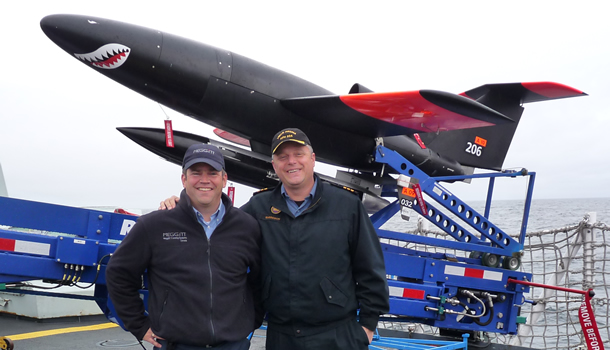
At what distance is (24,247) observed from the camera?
3.19 meters

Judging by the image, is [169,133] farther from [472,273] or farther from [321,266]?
[472,273]

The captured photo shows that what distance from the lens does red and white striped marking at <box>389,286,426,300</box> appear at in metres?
5.00

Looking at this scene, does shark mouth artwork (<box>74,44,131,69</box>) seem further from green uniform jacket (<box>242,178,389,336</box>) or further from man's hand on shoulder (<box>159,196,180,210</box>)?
green uniform jacket (<box>242,178,389,336</box>)

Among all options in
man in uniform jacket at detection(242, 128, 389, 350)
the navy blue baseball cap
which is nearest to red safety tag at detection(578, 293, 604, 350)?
man in uniform jacket at detection(242, 128, 389, 350)

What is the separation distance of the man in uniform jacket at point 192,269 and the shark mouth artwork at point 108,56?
253 cm

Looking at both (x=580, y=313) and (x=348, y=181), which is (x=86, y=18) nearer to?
(x=348, y=181)

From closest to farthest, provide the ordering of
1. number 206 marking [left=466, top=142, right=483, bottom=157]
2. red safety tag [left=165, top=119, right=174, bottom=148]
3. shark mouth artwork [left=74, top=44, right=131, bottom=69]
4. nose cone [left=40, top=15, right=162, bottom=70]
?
nose cone [left=40, top=15, right=162, bottom=70], shark mouth artwork [left=74, top=44, right=131, bottom=69], red safety tag [left=165, top=119, right=174, bottom=148], number 206 marking [left=466, top=142, right=483, bottom=157]

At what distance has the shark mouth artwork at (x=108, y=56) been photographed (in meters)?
4.50

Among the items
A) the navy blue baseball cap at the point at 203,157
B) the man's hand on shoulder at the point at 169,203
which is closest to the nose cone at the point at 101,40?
the man's hand on shoulder at the point at 169,203

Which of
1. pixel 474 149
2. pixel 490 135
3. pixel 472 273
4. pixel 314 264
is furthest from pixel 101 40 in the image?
pixel 490 135

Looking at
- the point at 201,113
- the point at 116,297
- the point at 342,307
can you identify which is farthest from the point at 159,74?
the point at 342,307

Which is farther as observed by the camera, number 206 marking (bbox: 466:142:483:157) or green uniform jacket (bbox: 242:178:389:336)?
number 206 marking (bbox: 466:142:483:157)

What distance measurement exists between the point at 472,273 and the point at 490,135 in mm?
2532

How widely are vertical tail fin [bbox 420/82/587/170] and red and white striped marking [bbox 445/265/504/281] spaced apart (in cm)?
190
